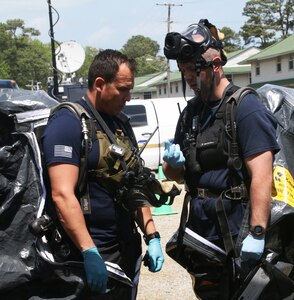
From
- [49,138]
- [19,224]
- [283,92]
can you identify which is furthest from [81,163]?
[283,92]

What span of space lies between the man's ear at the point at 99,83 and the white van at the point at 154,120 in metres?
8.58

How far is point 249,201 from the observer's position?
262cm

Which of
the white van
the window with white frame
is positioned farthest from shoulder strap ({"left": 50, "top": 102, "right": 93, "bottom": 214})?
the window with white frame

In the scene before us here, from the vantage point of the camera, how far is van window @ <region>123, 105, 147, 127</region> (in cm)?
1152

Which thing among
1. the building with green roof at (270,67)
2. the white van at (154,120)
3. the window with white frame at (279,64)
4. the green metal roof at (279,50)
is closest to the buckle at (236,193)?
the white van at (154,120)

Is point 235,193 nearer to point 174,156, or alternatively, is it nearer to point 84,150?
point 174,156

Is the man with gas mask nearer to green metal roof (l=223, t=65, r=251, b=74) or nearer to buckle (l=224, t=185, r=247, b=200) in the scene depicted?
buckle (l=224, t=185, r=247, b=200)

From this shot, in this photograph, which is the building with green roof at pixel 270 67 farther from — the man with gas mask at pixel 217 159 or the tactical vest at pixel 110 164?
the tactical vest at pixel 110 164

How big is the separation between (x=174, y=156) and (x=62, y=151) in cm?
73

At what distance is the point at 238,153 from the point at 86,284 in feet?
3.30

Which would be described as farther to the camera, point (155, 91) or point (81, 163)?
point (155, 91)

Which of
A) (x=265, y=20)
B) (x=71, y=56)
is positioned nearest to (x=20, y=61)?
(x=265, y=20)

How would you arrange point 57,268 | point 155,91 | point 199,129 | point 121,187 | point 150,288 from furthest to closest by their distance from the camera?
1. point 155,91
2. point 150,288
3. point 199,129
4. point 121,187
5. point 57,268

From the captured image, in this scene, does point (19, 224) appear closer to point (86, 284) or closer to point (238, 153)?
point (86, 284)
